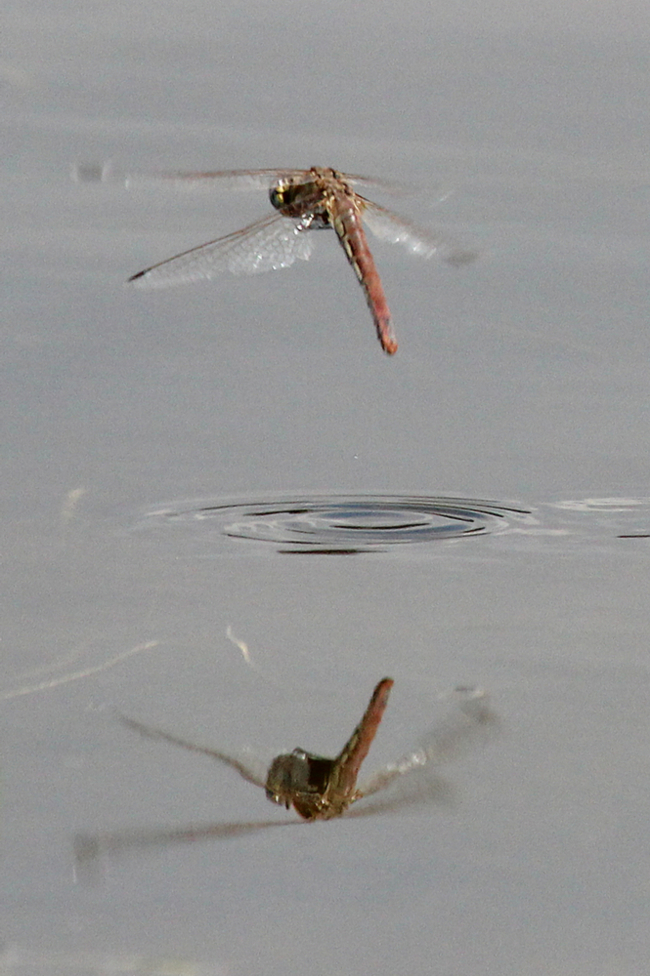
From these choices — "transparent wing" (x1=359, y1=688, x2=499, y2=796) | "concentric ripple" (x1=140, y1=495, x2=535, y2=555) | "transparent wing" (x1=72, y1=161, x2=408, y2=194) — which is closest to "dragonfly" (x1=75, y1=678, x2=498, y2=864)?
"transparent wing" (x1=359, y1=688, x2=499, y2=796)

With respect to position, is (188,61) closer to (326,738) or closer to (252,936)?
(326,738)

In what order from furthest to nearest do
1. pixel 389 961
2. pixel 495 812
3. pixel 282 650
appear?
pixel 282 650
pixel 495 812
pixel 389 961

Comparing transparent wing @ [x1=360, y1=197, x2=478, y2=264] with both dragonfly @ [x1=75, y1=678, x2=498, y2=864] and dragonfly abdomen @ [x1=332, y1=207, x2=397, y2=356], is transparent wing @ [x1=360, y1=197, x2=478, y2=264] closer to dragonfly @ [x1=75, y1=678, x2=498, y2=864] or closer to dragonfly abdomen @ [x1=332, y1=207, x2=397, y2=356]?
dragonfly abdomen @ [x1=332, y1=207, x2=397, y2=356]

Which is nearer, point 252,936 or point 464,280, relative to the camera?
point 252,936

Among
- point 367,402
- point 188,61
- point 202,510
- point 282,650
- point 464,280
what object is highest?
point 188,61

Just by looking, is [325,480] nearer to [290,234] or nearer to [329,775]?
[290,234]

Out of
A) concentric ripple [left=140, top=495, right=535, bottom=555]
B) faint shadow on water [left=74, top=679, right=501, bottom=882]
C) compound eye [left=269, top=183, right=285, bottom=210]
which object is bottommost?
faint shadow on water [left=74, top=679, right=501, bottom=882]

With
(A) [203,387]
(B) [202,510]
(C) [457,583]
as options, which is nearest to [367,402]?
(A) [203,387]
